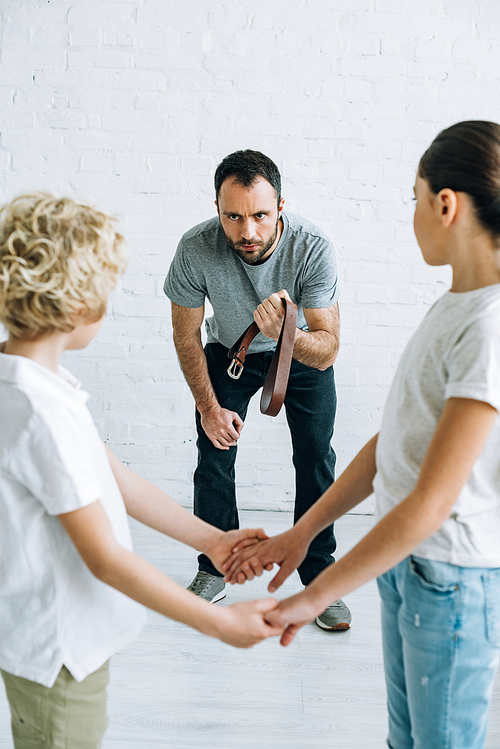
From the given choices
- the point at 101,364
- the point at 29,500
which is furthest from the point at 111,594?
the point at 101,364

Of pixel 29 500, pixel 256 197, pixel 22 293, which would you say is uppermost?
pixel 256 197

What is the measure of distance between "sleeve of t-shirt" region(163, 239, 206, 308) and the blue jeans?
1.32 metres

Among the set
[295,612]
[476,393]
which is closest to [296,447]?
[295,612]

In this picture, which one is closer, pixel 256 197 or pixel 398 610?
pixel 398 610

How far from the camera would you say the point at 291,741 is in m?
1.48

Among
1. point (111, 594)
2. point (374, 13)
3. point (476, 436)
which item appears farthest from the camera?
point (374, 13)

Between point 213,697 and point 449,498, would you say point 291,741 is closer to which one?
point 213,697

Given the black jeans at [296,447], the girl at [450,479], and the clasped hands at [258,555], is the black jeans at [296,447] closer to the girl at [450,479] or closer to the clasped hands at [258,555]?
the clasped hands at [258,555]

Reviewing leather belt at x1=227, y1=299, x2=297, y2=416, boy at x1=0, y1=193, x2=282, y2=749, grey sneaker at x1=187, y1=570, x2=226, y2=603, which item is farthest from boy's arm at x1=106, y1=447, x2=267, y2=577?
grey sneaker at x1=187, y1=570, x2=226, y2=603

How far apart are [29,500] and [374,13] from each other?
7.76 ft

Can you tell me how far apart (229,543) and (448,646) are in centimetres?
50

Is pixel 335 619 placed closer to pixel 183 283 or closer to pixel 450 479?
pixel 183 283

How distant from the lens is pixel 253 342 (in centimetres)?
205

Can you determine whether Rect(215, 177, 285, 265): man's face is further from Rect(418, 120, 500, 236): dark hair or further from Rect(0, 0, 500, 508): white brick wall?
Rect(418, 120, 500, 236): dark hair
